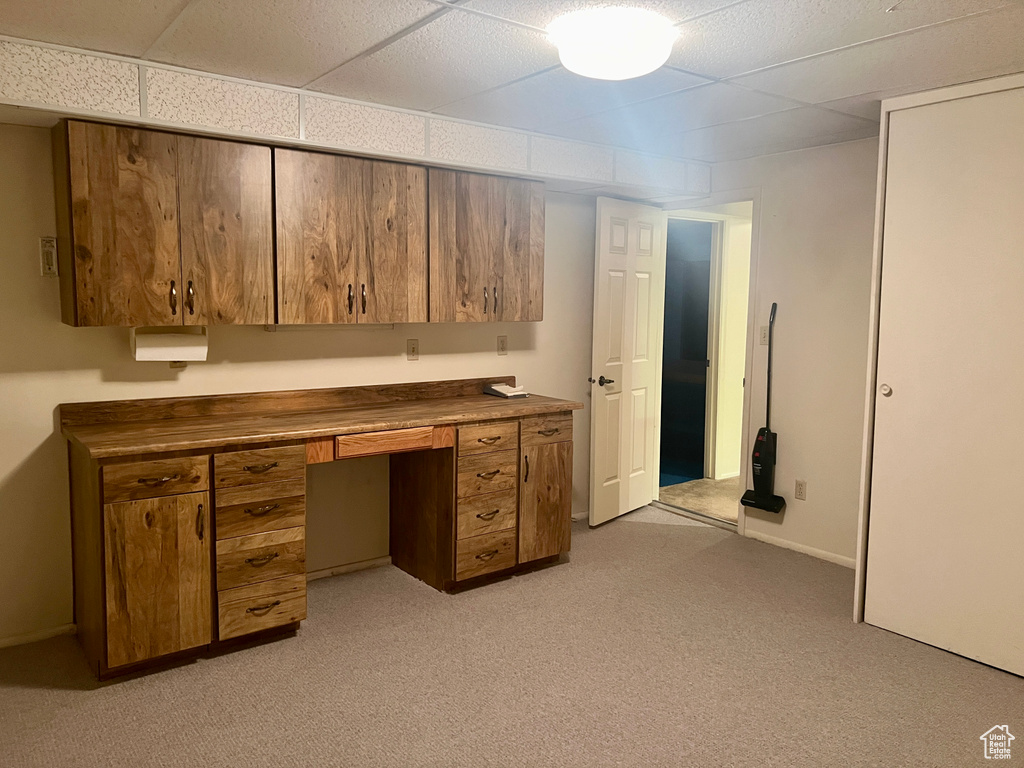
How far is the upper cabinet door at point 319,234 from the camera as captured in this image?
3.13 m

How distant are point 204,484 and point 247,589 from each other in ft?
1.53

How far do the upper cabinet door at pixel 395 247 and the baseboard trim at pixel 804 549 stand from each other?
2407mm

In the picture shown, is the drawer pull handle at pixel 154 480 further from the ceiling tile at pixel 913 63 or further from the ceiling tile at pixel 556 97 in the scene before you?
the ceiling tile at pixel 913 63

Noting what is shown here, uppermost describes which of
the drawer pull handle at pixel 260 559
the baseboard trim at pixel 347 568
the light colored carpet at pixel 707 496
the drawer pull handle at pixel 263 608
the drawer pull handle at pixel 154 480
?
the drawer pull handle at pixel 154 480

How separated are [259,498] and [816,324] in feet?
9.87

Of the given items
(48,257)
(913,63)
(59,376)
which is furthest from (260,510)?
(913,63)

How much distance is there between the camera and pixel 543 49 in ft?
8.11

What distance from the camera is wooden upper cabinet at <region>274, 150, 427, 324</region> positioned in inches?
124

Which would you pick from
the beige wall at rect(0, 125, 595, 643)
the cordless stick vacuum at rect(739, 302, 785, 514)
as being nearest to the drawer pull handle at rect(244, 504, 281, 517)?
the beige wall at rect(0, 125, 595, 643)

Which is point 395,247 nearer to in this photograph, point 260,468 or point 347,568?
point 260,468

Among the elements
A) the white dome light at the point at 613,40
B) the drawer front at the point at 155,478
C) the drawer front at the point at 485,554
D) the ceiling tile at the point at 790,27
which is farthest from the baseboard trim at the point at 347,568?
the ceiling tile at the point at 790,27

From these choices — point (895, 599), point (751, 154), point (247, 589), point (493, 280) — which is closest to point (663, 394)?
point (751, 154)

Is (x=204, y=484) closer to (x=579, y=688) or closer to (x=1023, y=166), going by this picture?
(x=579, y=688)

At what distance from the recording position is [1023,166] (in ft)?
8.86
